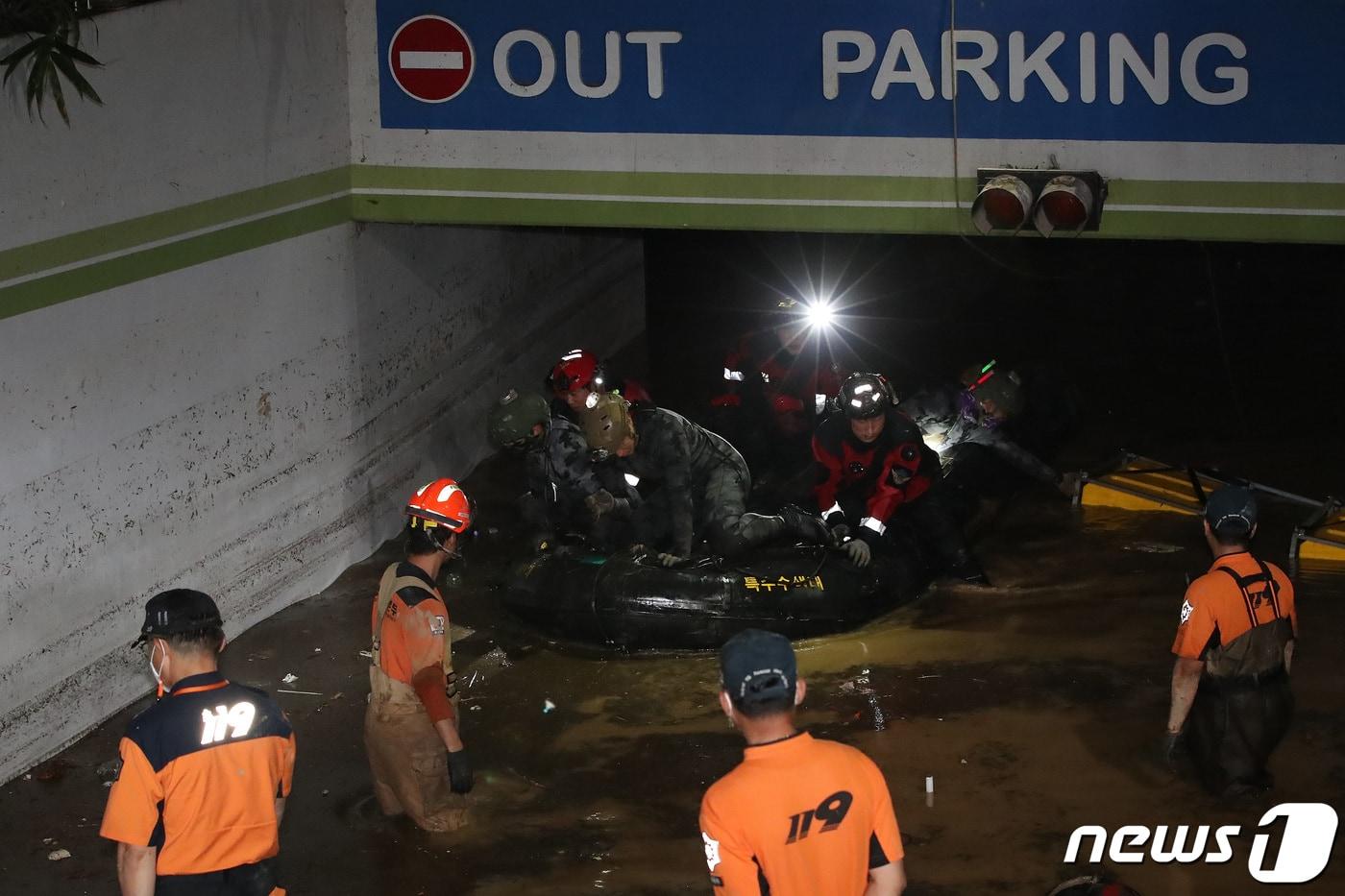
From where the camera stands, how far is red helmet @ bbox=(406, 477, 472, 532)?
647 centimetres

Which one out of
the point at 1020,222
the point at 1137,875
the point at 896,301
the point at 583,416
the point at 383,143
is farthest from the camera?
the point at 896,301

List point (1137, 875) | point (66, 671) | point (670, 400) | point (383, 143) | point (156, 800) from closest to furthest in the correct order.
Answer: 1. point (156, 800)
2. point (1137, 875)
3. point (66, 671)
4. point (383, 143)
5. point (670, 400)

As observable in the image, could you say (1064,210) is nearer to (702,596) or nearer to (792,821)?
(702,596)

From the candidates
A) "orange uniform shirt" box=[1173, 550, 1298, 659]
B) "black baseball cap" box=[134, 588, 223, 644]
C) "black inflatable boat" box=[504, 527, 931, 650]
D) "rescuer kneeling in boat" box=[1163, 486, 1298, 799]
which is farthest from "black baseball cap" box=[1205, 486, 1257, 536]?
"black baseball cap" box=[134, 588, 223, 644]

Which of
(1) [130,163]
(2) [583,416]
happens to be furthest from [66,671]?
(2) [583,416]

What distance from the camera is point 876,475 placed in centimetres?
985

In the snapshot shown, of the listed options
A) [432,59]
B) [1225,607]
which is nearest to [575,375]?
Answer: [432,59]

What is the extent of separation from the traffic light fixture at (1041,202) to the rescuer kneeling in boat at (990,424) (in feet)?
7.66

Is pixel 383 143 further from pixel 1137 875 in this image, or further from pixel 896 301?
pixel 896 301

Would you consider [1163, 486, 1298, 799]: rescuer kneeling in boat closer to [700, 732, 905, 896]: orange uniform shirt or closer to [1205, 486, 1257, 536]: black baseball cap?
[1205, 486, 1257, 536]: black baseball cap

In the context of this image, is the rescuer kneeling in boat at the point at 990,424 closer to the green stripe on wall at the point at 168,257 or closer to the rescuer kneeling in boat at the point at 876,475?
the rescuer kneeling in boat at the point at 876,475

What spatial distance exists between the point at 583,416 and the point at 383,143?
2.38 m

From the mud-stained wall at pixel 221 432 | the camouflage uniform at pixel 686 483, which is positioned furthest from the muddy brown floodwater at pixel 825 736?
the camouflage uniform at pixel 686 483

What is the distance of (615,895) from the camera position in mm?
6371
